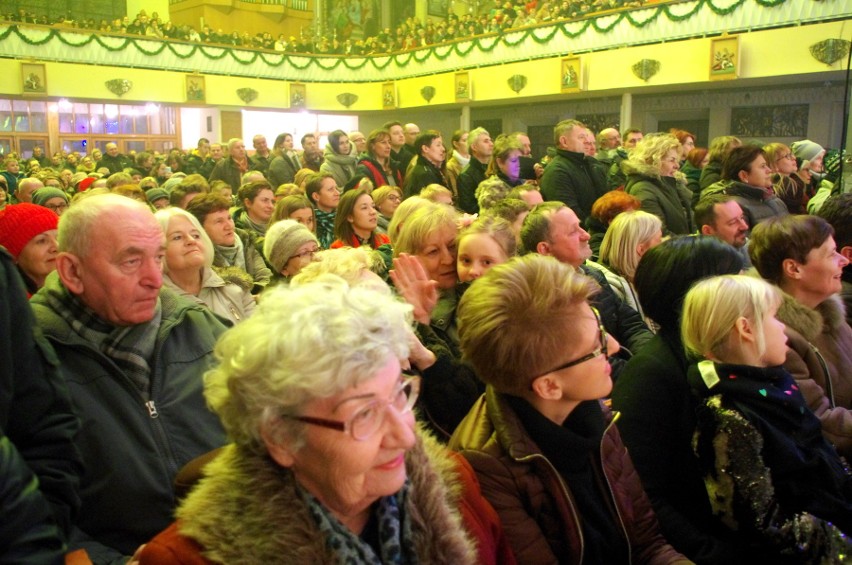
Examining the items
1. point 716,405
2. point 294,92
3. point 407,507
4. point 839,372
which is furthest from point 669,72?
point 407,507

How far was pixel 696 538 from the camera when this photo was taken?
2143mm

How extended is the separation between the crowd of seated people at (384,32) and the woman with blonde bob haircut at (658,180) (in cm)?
954

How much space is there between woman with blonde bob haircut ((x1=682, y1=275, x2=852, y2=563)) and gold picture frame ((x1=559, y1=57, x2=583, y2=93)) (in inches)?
552

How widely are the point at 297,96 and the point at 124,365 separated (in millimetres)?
19344

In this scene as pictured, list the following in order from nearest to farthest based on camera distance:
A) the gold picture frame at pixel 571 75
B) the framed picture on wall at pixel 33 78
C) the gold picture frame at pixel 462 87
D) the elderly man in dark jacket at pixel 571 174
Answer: the elderly man in dark jacket at pixel 571 174
the gold picture frame at pixel 571 75
the framed picture on wall at pixel 33 78
the gold picture frame at pixel 462 87

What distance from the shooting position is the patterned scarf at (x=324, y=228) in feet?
20.7

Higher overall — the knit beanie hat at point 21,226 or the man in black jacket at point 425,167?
the man in black jacket at point 425,167

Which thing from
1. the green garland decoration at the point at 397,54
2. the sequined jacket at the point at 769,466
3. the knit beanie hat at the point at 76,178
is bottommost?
the sequined jacket at the point at 769,466

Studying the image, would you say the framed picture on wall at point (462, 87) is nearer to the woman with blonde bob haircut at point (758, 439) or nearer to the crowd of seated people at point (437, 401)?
the crowd of seated people at point (437, 401)

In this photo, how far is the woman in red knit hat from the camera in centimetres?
346

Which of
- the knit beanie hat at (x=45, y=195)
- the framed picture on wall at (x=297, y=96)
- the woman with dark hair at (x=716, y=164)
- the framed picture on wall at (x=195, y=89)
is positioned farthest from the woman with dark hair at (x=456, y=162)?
the framed picture on wall at (x=297, y=96)

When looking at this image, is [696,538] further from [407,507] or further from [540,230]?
[540,230]

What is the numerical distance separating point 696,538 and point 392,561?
1143 mm

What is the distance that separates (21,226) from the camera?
3.46 metres
